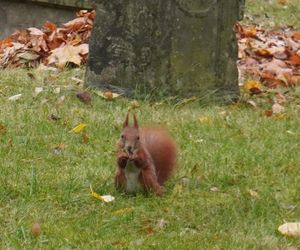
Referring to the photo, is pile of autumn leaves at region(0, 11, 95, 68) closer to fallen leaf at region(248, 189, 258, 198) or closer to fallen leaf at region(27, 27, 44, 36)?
fallen leaf at region(27, 27, 44, 36)

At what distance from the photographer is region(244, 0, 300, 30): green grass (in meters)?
12.2

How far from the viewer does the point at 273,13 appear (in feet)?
42.3

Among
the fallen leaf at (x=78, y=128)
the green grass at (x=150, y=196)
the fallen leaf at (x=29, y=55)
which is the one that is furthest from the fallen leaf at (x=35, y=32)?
the fallen leaf at (x=78, y=128)

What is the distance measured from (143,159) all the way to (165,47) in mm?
2537

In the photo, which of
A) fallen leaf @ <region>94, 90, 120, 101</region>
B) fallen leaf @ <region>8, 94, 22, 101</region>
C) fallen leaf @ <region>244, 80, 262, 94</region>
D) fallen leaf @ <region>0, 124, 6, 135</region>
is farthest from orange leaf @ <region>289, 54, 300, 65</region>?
fallen leaf @ <region>0, 124, 6, 135</region>

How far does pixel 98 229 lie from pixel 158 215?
35 cm

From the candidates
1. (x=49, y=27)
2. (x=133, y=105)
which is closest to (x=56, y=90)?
(x=133, y=105)

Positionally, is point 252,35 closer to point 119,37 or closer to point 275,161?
point 119,37

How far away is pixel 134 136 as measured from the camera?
4406 millimetres

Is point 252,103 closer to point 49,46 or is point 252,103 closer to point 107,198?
point 49,46

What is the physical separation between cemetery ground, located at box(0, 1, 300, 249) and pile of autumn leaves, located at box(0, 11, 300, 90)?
760 millimetres

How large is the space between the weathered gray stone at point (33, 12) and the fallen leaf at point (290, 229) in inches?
243

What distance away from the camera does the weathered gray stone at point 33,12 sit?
10062 millimetres

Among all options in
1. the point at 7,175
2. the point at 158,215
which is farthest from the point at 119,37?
the point at 158,215
